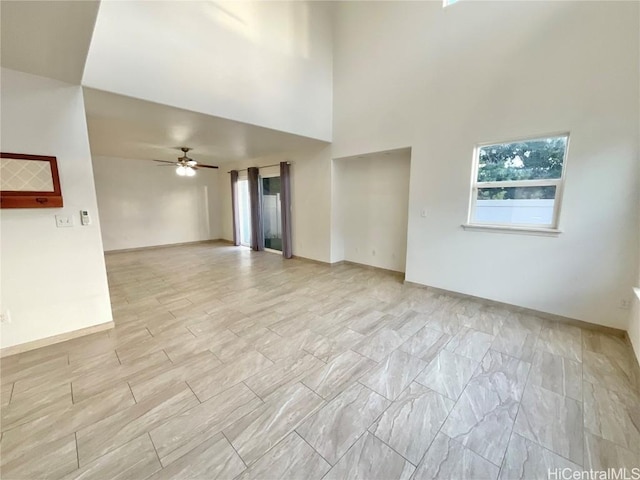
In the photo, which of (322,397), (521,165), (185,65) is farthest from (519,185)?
(185,65)

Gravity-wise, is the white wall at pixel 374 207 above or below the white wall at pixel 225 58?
below

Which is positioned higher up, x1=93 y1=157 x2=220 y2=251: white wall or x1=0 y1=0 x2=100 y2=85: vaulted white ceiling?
x1=0 y1=0 x2=100 y2=85: vaulted white ceiling

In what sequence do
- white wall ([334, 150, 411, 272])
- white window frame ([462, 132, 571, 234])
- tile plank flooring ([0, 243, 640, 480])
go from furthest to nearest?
white wall ([334, 150, 411, 272]), white window frame ([462, 132, 571, 234]), tile plank flooring ([0, 243, 640, 480])

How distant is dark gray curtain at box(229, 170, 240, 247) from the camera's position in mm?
7820

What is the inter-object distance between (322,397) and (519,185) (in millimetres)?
3372

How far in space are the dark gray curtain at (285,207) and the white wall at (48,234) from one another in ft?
12.6

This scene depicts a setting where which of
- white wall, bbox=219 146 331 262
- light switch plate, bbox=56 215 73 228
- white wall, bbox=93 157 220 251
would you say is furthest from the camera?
white wall, bbox=93 157 220 251

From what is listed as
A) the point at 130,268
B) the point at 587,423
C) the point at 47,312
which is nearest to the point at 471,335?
the point at 587,423

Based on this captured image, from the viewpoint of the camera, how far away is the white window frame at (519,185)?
9.62 ft

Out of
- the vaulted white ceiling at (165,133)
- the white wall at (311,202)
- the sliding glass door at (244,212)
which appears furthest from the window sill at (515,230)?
the sliding glass door at (244,212)

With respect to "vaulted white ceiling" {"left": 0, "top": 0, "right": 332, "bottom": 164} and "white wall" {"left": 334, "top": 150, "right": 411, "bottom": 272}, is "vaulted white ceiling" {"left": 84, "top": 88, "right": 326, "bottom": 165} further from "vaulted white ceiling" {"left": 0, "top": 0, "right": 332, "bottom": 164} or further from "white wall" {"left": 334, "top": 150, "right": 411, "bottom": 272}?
"white wall" {"left": 334, "top": 150, "right": 411, "bottom": 272}

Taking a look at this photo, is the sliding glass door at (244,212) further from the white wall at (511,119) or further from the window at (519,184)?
the window at (519,184)

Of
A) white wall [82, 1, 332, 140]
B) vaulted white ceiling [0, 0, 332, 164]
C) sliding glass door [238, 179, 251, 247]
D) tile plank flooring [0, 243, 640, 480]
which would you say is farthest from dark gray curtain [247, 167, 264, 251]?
tile plank flooring [0, 243, 640, 480]

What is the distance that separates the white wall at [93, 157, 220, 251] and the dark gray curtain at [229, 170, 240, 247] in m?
1.22
